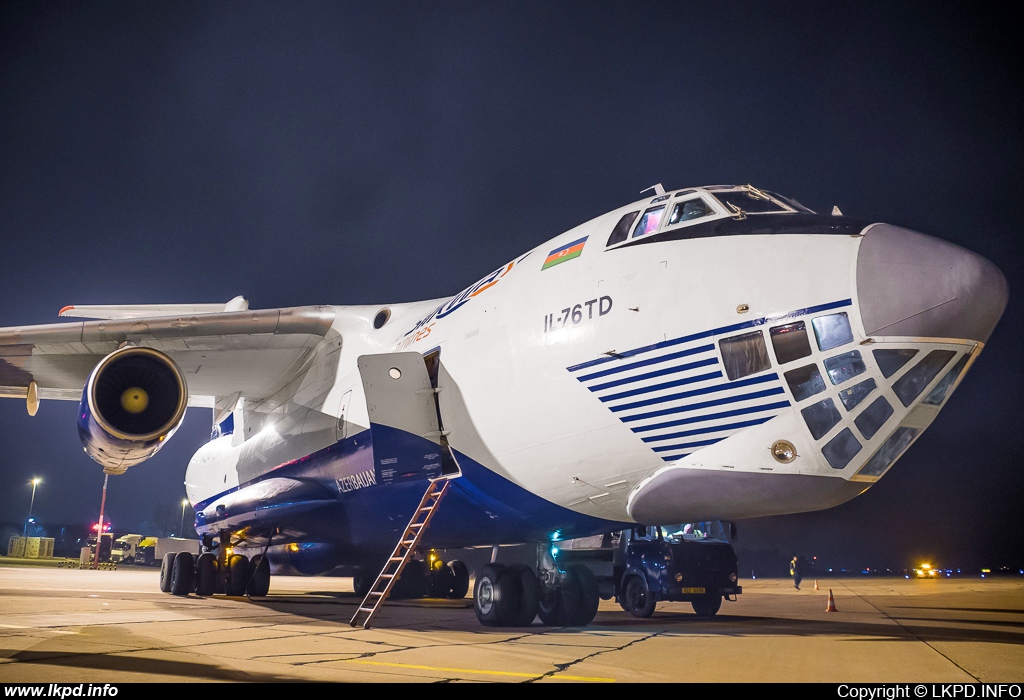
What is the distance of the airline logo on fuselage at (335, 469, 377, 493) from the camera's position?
8.56 meters

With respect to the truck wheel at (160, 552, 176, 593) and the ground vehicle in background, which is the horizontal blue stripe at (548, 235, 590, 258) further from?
the ground vehicle in background

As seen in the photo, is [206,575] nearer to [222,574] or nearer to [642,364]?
[222,574]

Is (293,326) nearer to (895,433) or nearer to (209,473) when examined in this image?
(209,473)

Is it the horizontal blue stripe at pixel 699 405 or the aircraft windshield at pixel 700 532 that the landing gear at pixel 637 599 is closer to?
the aircraft windshield at pixel 700 532

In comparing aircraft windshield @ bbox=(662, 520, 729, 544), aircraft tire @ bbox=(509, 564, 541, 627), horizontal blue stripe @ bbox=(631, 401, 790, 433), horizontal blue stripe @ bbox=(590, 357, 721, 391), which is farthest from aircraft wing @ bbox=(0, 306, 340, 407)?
aircraft windshield @ bbox=(662, 520, 729, 544)

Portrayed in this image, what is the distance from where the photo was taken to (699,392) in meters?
5.34

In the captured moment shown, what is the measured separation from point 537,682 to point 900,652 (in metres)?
3.65

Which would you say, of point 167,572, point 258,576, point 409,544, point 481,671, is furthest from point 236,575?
point 481,671

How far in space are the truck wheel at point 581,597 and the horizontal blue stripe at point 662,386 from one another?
139 inches

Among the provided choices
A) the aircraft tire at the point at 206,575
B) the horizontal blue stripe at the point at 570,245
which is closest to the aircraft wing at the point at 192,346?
the aircraft tire at the point at 206,575

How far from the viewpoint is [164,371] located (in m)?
8.77

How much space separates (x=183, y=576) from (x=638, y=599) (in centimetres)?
740

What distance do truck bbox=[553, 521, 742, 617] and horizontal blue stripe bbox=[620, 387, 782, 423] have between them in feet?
19.1
